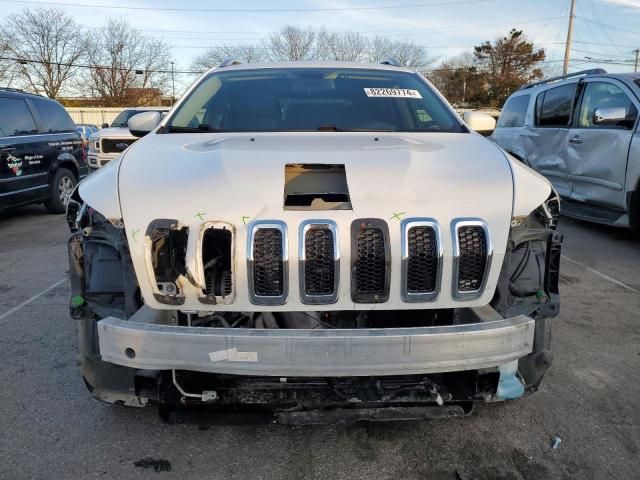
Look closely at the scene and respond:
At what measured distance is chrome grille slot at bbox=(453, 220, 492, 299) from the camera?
2197mm

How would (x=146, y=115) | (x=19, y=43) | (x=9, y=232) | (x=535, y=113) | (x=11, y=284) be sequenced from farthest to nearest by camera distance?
(x=19, y=43) < (x=535, y=113) < (x=9, y=232) < (x=11, y=284) < (x=146, y=115)

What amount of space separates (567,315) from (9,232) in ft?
24.5

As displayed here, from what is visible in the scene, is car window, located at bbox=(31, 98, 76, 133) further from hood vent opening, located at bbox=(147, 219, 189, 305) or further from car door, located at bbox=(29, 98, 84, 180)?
hood vent opening, located at bbox=(147, 219, 189, 305)

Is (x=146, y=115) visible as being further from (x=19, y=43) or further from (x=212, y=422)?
→ (x=19, y=43)

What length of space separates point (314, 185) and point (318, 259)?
1.49 feet

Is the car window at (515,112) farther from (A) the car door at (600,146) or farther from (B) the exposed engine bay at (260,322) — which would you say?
(B) the exposed engine bay at (260,322)

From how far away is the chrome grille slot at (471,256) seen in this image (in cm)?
220

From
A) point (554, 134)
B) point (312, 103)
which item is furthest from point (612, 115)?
point (312, 103)

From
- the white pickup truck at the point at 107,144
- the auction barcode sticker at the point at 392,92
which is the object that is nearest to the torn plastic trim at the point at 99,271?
→ the auction barcode sticker at the point at 392,92

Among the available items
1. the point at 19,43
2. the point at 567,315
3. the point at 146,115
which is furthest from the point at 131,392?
the point at 19,43

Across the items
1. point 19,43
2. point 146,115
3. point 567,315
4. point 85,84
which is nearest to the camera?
point 146,115

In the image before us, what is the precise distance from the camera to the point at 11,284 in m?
5.11

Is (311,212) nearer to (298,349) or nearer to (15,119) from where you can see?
(298,349)

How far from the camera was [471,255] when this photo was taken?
2207 mm
